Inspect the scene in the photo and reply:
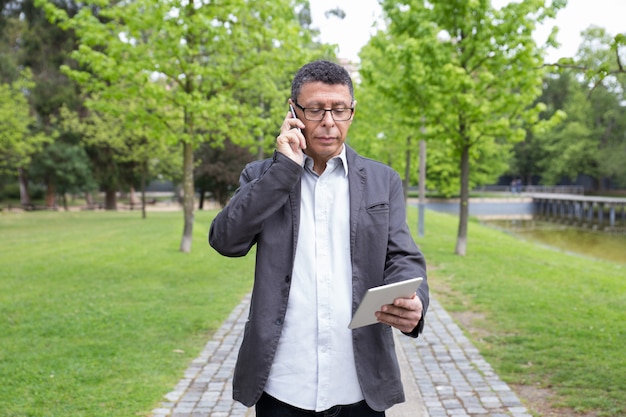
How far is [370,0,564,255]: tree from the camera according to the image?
41.4 feet

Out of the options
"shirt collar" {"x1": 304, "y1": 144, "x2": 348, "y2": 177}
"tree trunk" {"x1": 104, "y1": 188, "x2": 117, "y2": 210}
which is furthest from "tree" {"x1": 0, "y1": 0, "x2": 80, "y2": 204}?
"shirt collar" {"x1": 304, "y1": 144, "x2": 348, "y2": 177}

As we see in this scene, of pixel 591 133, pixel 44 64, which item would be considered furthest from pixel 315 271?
pixel 591 133

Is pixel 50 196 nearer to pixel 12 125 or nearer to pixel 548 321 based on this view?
pixel 12 125

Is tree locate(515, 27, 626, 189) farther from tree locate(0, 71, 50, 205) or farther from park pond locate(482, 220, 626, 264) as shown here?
tree locate(0, 71, 50, 205)

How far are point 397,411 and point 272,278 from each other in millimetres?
3003

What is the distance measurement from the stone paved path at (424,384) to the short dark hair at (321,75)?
326 centimetres

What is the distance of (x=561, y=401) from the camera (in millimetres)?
5250

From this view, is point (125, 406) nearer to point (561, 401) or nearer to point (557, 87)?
point (561, 401)

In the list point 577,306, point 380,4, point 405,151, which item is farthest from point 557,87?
point 577,306

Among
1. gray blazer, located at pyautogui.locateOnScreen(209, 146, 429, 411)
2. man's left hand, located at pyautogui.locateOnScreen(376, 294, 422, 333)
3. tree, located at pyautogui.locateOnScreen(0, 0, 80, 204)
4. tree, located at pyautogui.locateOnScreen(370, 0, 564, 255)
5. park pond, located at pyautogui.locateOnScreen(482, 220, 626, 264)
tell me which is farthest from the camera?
tree, located at pyautogui.locateOnScreen(0, 0, 80, 204)

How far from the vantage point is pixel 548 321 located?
802 centimetres

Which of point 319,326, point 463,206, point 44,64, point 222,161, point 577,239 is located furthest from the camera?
point 44,64

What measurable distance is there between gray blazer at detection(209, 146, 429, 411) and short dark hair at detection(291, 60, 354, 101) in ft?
0.98

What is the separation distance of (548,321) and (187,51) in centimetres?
862
